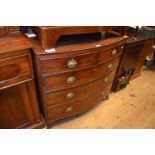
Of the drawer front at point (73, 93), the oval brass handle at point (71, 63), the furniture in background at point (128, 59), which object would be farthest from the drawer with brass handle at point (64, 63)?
the furniture in background at point (128, 59)

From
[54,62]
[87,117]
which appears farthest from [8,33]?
[87,117]

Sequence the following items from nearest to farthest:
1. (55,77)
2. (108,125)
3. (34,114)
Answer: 1. (55,77)
2. (34,114)
3. (108,125)

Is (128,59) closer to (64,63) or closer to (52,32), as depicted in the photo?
(64,63)

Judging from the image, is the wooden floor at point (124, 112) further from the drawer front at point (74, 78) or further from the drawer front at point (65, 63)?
the drawer front at point (65, 63)

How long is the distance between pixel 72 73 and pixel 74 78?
0.06 metres

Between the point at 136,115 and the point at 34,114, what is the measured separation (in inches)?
47.0

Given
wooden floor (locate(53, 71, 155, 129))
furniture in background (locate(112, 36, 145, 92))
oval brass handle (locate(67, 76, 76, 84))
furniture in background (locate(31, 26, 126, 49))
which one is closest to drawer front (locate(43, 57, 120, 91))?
oval brass handle (locate(67, 76, 76, 84))

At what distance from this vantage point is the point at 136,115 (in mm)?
1576

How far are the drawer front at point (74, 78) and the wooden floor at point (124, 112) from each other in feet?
1.91

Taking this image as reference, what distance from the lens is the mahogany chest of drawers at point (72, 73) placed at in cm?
85

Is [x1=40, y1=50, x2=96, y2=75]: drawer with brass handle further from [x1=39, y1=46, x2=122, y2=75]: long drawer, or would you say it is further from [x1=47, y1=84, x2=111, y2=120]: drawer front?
[x1=47, y1=84, x2=111, y2=120]: drawer front

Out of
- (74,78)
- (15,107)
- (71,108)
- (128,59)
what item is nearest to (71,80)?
(74,78)

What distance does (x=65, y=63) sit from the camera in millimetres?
877
